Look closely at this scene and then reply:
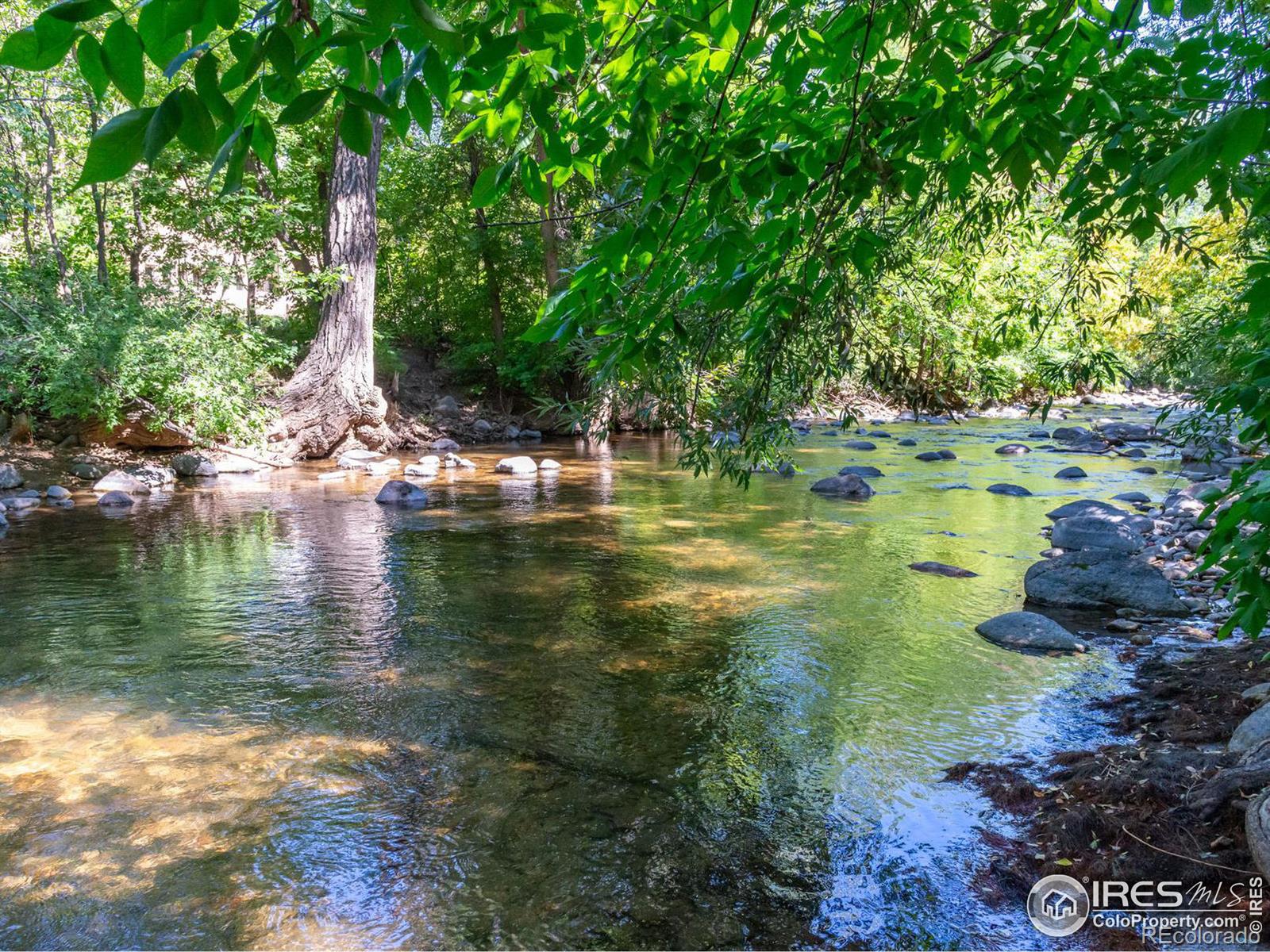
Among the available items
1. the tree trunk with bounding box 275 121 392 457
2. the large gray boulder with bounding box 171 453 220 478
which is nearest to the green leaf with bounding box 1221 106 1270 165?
the large gray boulder with bounding box 171 453 220 478

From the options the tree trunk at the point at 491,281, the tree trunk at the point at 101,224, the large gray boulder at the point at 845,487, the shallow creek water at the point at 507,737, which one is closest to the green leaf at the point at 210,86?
the shallow creek water at the point at 507,737

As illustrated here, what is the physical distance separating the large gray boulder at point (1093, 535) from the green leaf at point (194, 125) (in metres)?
8.30

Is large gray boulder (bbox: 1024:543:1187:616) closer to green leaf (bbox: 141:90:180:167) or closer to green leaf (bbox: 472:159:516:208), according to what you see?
green leaf (bbox: 472:159:516:208)

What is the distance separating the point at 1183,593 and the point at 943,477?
7.05 metres

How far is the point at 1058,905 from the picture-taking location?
3016mm

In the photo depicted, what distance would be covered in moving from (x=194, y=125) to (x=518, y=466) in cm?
1375

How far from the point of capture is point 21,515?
10.2 m

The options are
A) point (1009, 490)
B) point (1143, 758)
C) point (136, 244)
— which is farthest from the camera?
point (136, 244)

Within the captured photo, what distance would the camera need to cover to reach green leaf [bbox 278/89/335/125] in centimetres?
138

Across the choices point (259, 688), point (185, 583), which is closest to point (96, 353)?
point (185, 583)

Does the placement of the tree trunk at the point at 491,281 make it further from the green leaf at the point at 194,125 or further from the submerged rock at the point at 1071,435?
the green leaf at the point at 194,125

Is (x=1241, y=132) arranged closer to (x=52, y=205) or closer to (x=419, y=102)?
(x=419, y=102)

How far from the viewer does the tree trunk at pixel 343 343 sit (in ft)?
53.2

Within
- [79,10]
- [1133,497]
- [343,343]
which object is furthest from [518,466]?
[79,10]
